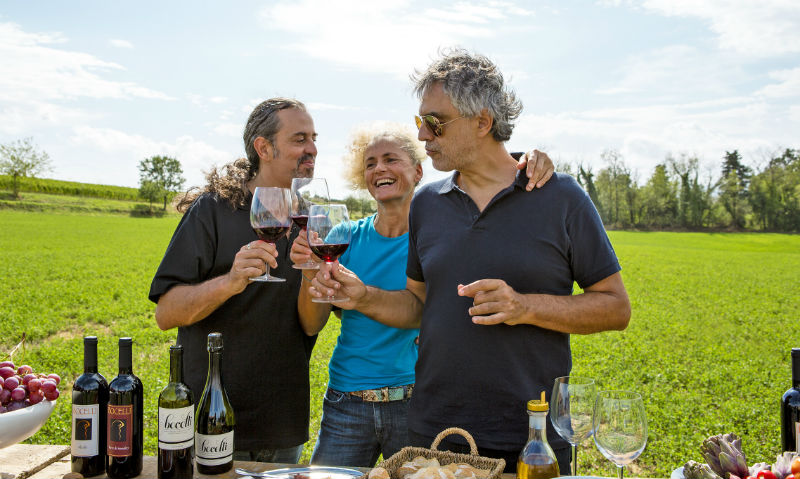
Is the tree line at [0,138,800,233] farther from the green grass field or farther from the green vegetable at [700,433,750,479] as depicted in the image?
the green vegetable at [700,433,750,479]

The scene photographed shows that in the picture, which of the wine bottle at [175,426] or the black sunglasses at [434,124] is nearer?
the wine bottle at [175,426]

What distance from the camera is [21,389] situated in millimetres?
2203

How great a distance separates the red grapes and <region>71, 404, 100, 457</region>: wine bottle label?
0.51ft

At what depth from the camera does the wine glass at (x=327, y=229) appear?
8.01ft

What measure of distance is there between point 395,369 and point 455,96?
1544 millimetres

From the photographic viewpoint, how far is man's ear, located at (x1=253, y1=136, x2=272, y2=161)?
3.53 m

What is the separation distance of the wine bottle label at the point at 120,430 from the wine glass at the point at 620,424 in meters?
1.59

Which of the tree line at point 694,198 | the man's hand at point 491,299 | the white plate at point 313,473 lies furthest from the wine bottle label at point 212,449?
the tree line at point 694,198

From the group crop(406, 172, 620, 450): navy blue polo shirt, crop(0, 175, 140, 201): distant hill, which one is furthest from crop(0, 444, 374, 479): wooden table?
crop(0, 175, 140, 201): distant hill

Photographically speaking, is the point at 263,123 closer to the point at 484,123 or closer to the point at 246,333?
the point at 246,333

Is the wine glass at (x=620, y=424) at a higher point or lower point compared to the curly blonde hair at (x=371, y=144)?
lower

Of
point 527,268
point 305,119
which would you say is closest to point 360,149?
point 305,119

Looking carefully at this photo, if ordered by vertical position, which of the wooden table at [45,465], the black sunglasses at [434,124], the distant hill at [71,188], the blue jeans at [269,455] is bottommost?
the blue jeans at [269,455]

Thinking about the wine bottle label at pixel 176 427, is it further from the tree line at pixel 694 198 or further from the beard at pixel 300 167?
the tree line at pixel 694 198
